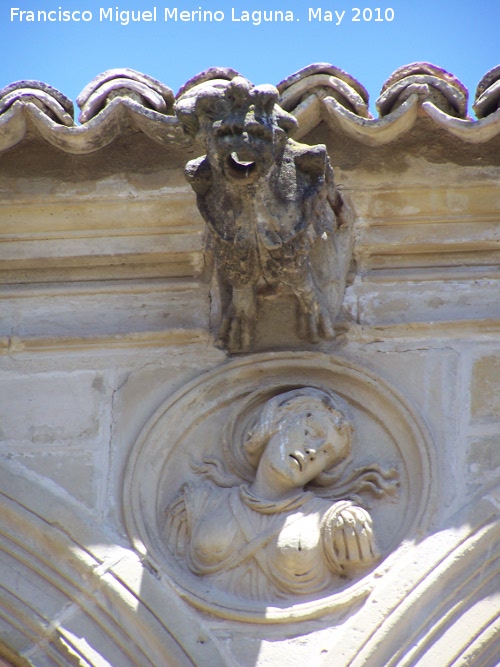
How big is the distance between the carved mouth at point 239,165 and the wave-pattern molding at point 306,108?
18.9 inches

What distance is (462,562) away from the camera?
4.10 metres

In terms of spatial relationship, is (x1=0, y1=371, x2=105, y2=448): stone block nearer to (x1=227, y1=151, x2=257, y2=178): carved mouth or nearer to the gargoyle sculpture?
the gargoyle sculpture

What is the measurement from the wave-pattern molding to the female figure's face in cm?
93

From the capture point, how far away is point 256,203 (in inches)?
167

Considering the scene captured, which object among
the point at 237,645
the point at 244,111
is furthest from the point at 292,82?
the point at 237,645

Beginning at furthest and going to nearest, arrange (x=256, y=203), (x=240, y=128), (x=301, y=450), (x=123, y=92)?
1. (x=123, y=92)
2. (x=301, y=450)
3. (x=256, y=203)
4. (x=240, y=128)

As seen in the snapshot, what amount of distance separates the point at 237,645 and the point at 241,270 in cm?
108

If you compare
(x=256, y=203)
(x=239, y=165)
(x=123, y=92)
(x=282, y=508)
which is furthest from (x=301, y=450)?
(x=123, y=92)

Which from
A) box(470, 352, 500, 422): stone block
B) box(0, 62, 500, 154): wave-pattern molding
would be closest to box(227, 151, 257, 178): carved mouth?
box(0, 62, 500, 154): wave-pattern molding

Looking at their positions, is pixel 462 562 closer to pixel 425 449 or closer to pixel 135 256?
pixel 425 449

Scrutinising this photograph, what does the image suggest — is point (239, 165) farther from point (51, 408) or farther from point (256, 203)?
point (51, 408)

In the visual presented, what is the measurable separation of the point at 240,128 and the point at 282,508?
42.5 inches

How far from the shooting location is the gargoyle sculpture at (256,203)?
13.6ft

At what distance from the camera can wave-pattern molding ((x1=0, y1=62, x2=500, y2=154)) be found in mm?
4602
